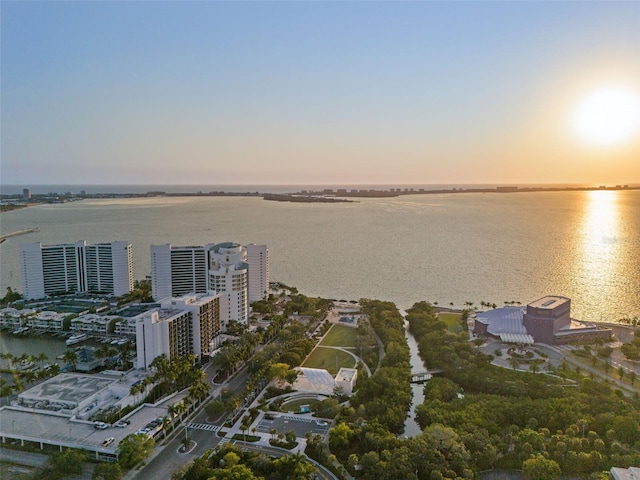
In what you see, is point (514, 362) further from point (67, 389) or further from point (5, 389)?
point (5, 389)

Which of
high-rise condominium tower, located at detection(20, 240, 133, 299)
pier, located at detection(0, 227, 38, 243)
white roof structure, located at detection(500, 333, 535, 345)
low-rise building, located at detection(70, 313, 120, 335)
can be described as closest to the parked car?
low-rise building, located at detection(70, 313, 120, 335)

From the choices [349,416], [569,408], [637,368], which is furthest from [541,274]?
[349,416]

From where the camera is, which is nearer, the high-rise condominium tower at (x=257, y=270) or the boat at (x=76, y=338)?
the boat at (x=76, y=338)

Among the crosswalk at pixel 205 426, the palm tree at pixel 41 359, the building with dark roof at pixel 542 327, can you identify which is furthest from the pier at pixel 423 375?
the palm tree at pixel 41 359

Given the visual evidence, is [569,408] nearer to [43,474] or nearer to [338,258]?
[43,474]

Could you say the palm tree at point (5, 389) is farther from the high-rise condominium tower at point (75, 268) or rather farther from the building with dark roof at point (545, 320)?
the building with dark roof at point (545, 320)

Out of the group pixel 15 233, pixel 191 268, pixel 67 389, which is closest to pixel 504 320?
pixel 191 268

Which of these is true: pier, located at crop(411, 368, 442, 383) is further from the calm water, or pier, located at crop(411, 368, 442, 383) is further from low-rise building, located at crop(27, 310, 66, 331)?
low-rise building, located at crop(27, 310, 66, 331)
